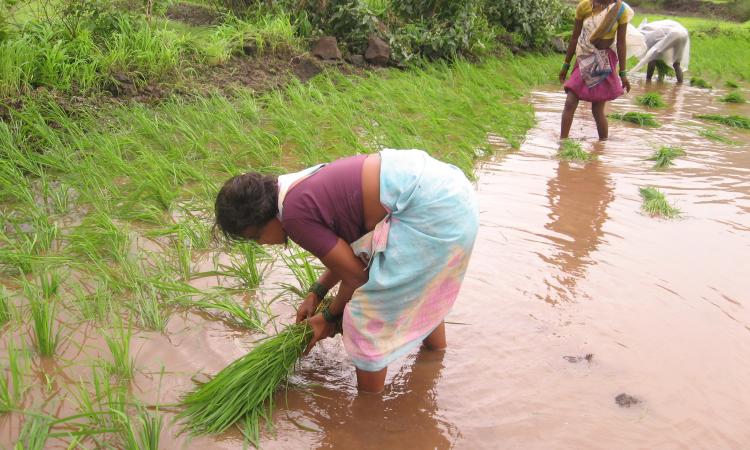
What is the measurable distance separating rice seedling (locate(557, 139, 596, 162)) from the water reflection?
0.31 ft

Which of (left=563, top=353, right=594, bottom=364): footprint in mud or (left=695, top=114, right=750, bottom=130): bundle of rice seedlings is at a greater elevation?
(left=563, top=353, right=594, bottom=364): footprint in mud

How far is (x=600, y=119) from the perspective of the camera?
560cm

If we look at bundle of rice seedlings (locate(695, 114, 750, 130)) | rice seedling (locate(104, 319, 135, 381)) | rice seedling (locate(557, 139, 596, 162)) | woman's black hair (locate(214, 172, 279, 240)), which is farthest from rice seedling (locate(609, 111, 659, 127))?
rice seedling (locate(104, 319, 135, 381))

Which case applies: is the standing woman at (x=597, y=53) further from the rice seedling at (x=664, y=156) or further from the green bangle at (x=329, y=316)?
the green bangle at (x=329, y=316)

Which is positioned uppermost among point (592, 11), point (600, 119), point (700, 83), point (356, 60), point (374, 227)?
point (592, 11)

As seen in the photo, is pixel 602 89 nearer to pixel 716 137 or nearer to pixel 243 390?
pixel 716 137

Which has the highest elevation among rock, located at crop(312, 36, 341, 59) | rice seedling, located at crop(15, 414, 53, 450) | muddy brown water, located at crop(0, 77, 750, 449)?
rock, located at crop(312, 36, 341, 59)

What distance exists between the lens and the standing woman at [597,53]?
5.02 meters

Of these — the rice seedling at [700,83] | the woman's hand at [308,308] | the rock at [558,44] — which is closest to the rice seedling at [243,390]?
the woman's hand at [308,308]

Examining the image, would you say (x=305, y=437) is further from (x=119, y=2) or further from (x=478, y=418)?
(x=119, y=2)

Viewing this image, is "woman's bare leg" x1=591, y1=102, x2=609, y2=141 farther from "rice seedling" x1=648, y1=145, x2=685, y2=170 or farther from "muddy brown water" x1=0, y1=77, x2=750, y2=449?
"muddy brown water" x1=0, y1=77, x2=750, y2=449

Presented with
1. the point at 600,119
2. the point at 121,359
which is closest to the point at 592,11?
the point at 600,119

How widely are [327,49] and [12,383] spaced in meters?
5.37

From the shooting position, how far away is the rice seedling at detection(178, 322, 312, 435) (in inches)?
79.4
